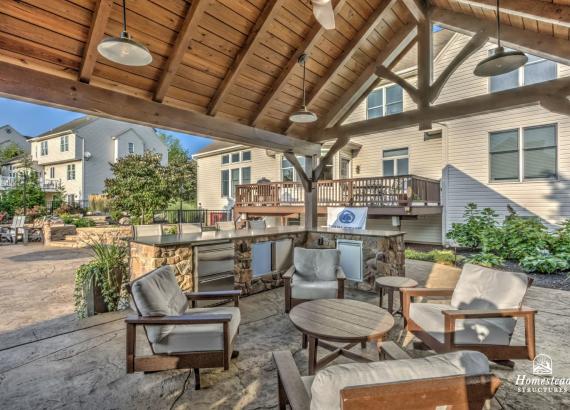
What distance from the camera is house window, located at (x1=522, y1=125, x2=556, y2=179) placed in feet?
27.8

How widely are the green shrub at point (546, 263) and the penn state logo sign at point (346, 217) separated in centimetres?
397

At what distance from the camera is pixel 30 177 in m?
A: 16.7

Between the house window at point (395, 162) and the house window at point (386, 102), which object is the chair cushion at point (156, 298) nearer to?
the house window at point (395, 162)

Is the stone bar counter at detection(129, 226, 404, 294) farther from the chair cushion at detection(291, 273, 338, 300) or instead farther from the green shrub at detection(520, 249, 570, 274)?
the green shrub at detection(520, 249, 570, 274)

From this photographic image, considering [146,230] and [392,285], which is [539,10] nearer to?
[392,285]

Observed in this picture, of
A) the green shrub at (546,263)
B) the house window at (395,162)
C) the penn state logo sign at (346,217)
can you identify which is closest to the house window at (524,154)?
the house window at (395,162)

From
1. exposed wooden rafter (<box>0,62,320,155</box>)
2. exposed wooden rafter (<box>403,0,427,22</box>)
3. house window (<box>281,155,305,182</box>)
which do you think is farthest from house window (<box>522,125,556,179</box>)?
house window (<box>281,155,305,182</box>)

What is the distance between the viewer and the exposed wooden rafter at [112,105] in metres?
3.56

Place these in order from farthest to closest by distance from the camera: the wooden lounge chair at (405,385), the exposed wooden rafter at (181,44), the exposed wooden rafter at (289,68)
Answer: the exposed wooden rafter at (289,68) → the exposed wooden rafter at (181,44) → the wooden lounge chair at (405,385)

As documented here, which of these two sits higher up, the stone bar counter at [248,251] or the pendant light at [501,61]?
the pendant light at [501,61]

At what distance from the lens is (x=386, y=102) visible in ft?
37.9

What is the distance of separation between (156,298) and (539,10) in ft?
17.6

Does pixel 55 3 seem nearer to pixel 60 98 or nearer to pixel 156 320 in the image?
pixel 60 98

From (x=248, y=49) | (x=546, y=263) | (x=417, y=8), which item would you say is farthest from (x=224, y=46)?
(x=546, y=263)
